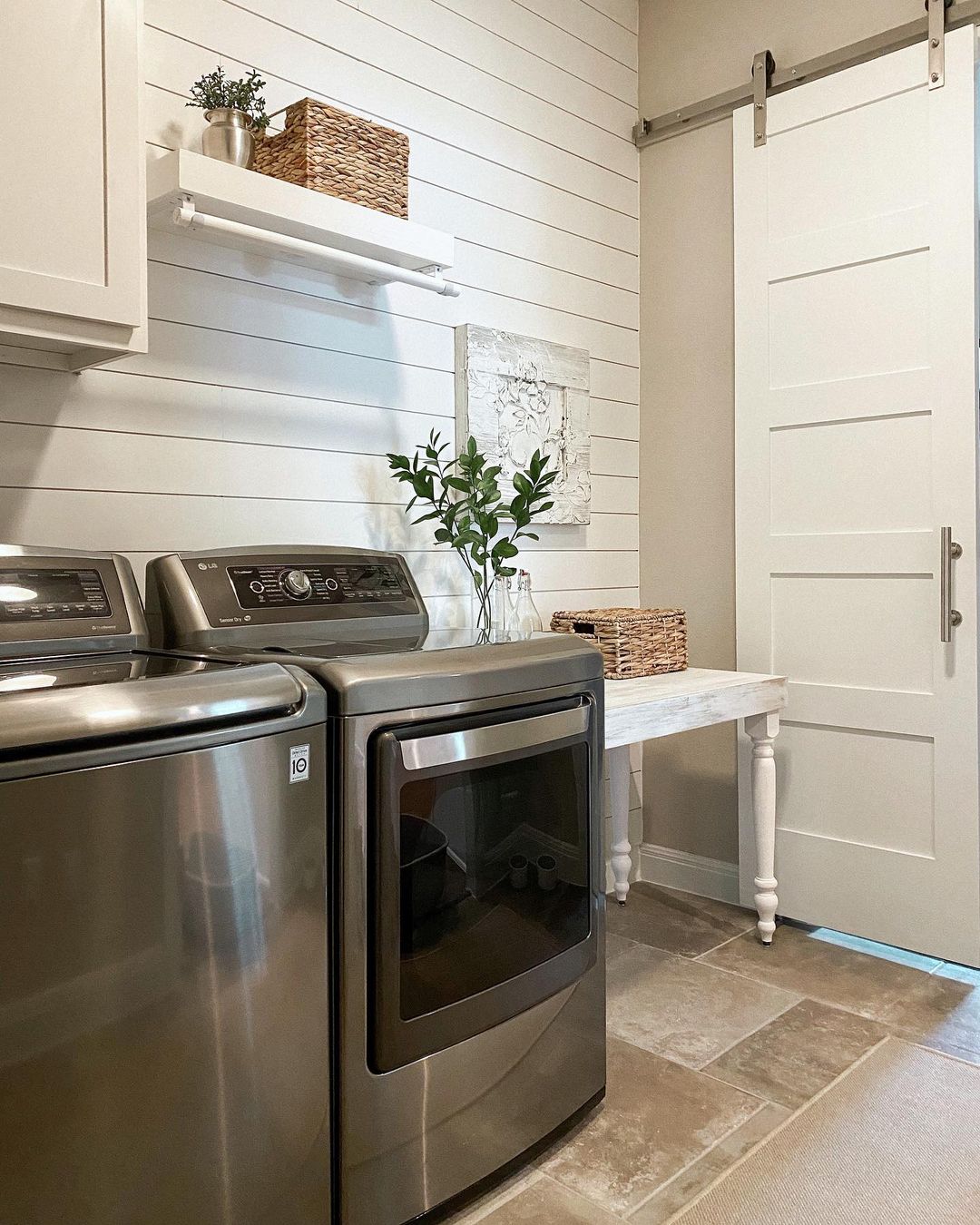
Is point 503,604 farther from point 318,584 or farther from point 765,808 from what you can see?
point 765,808

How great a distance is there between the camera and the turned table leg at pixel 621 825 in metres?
3.01

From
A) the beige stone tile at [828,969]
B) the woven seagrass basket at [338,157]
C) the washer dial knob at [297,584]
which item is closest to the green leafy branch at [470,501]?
the washer dial knob at [297,584]

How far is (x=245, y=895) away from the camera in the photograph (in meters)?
1.29

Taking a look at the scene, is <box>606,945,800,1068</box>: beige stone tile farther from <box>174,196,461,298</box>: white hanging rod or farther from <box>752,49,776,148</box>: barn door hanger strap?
<box>752,49,776,148</box>: barn door hanger strap

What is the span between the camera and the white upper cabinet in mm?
1425

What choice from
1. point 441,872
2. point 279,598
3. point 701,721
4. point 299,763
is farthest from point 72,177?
point 701,721

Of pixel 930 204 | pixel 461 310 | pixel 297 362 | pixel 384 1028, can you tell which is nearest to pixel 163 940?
pixel 384 1028

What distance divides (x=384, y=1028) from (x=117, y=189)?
1346 mm

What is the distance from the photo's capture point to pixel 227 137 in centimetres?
188

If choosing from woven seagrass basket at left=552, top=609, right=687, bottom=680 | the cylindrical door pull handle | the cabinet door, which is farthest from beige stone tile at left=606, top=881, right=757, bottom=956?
the cabinet door

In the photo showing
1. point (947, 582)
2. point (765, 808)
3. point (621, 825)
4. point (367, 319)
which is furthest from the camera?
point (621, 825)

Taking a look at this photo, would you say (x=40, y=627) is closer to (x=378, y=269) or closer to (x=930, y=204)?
(x=378, y=269)

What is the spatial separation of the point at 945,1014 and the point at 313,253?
2.20m

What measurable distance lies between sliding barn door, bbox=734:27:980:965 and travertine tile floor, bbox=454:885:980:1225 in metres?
0.19
